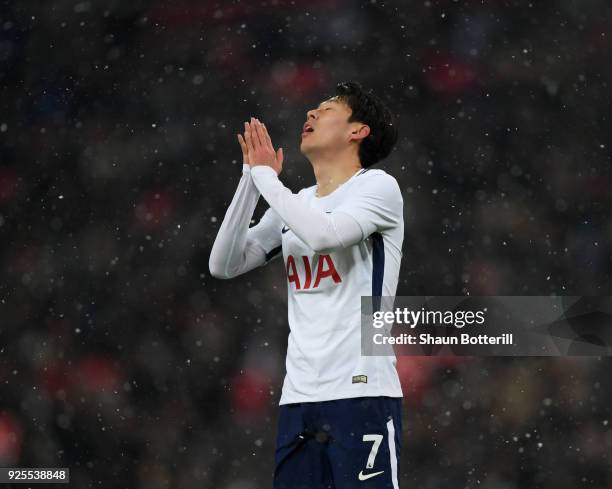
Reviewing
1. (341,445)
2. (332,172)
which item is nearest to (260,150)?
(332,172)

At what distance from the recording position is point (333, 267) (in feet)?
8.79

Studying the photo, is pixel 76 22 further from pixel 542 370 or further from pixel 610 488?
pixel 610 488

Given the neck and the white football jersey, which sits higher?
the neck

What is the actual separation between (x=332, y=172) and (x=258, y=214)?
333 cm

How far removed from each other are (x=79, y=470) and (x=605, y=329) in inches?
137

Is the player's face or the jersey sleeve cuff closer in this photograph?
the jersey sleeve cuff

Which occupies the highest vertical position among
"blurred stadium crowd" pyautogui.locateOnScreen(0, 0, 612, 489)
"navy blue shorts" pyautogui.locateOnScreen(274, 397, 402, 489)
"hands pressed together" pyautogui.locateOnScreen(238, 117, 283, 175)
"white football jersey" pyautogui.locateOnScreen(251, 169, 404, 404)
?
"blurred stadium crowd" pyautogui.locateOnScreen(0, 0, 612, 489)

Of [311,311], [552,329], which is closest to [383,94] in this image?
[552,329]

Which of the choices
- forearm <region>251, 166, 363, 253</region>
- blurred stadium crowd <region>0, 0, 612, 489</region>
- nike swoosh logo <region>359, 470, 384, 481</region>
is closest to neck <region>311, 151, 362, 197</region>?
forearm <region>251, 166, 363, 253</region>

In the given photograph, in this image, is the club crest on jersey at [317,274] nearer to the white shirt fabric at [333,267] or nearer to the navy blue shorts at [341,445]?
the white shirt fabric at [333,267]

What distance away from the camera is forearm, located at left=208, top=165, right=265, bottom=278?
2.86m

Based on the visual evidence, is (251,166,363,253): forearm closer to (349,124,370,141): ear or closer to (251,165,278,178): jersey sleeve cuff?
(251,165,278,178): jersey sleeve cuff

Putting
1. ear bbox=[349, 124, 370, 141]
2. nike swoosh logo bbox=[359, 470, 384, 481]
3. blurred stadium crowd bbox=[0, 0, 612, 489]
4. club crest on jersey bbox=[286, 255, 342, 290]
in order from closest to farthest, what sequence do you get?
nike swoosh logo bbox=[359, 470, 384, 481] < club crest on jersey bbox=[286, 255, 342, 290] < ear bbox=[349, 124, 370, 141] < blurred stadium crowd bbox=[0, 0, 612, 489]

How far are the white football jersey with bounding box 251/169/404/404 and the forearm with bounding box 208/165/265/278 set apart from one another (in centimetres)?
16
